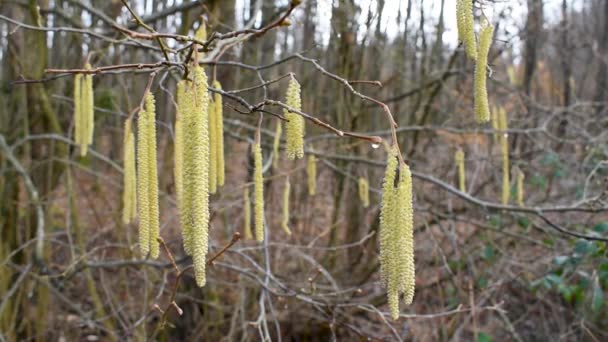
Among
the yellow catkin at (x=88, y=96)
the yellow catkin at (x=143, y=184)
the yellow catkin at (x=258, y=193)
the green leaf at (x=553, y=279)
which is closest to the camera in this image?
the yellow catkin at (x=143, y=184)

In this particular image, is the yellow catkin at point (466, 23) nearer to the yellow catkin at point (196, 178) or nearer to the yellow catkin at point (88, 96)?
the yellow catkin at point (196, 178)

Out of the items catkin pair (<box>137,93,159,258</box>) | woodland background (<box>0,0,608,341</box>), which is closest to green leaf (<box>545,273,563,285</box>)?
woodland background (<box>0,0,608,341</box>)

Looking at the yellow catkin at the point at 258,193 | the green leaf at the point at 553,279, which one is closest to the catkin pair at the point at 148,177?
the yellow catkin at the point at 258,193

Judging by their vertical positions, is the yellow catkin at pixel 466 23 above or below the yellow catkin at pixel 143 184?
above

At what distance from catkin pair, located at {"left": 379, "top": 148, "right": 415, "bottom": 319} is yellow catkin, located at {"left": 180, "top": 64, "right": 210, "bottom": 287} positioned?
36cm

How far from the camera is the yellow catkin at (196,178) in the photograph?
1106mm

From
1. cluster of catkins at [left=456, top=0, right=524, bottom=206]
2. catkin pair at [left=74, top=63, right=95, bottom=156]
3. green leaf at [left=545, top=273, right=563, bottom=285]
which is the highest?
cluster of catkins at [left=456, top=0, right=524, bottom=206]

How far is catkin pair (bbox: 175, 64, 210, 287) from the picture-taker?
1.11m

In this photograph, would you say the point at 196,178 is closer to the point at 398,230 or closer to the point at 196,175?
the point at 196,175

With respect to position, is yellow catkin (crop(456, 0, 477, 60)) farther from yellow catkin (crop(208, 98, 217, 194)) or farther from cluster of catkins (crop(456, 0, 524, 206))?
yellow catkin (crop(208, 98, 217, 194))

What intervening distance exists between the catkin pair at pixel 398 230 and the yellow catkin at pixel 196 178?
0.36 meters

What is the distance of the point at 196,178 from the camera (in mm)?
1115

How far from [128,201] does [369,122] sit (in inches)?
148

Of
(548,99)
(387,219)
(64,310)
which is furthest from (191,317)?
(548,99)
